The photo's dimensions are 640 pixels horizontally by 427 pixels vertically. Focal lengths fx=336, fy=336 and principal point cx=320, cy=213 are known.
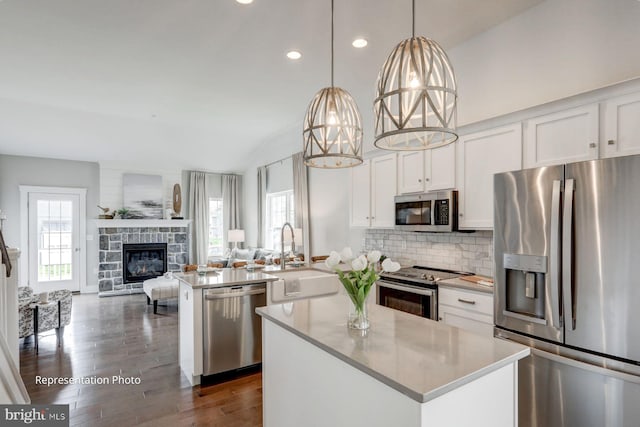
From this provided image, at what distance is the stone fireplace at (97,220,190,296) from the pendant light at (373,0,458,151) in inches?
242

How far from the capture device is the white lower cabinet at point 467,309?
99.1 inches

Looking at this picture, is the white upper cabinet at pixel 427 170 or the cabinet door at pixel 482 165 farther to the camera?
the white upper cabinet at pixel 427 170

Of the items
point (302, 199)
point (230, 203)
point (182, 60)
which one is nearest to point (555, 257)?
point (182, 60)

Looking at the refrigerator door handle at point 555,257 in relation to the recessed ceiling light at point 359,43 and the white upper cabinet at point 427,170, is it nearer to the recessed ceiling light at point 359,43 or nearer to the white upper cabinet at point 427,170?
the white upper cabinet at point 427,170

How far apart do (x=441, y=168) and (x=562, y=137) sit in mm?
996

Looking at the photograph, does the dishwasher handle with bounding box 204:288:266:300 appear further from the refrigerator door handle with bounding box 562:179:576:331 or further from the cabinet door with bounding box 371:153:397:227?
the refrigerator door handle with bounding box 562:179:576:331

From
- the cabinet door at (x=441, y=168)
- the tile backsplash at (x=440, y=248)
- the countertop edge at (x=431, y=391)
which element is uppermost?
the cabinet door at (x=441, y=168)

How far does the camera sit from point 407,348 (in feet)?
4.68

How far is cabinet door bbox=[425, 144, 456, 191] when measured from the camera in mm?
3080

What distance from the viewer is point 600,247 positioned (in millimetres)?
1793

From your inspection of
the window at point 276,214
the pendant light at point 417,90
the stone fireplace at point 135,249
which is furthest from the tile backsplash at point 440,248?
the stone fireplace at point 135,249

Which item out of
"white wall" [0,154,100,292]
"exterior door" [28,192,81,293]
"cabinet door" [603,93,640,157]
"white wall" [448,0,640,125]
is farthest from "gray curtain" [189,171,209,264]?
"cabinet door" [603,93,640,157]

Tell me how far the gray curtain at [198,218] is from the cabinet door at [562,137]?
22.7 feet

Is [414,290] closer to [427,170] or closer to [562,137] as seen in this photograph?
[427,170]
